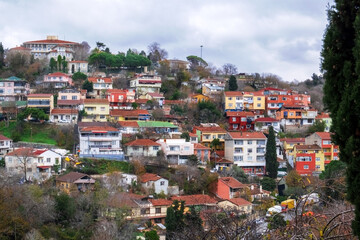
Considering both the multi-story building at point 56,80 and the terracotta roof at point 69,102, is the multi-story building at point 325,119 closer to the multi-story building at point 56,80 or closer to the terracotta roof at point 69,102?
the terracotta roof at point 69,102

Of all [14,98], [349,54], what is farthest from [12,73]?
[349,54]

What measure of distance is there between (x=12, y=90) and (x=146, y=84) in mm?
11195

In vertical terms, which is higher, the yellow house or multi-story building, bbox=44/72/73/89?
multi-story building, bbox=44/72/73/89

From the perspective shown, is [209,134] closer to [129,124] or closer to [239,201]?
[129,124]

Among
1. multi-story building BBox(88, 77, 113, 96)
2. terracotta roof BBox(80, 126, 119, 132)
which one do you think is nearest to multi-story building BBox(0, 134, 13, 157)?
terracotta roof BBox(80, 126, 119, 132)

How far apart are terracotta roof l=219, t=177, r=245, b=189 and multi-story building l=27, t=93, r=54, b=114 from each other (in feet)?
49.7

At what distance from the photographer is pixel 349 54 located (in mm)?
6242

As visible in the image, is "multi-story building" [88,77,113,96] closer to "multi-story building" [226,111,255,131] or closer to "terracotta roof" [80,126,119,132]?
"terracotta roof" [80,126,119,132]

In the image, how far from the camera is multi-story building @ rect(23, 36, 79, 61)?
52.9 metres

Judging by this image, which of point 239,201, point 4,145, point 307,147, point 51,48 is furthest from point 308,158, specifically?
point 51,48

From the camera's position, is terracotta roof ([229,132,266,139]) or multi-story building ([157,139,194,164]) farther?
terracotta roof ([229,132,266,139])

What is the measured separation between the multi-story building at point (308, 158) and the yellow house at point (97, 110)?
13.9 metres

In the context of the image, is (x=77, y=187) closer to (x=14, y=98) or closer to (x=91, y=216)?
A: (x=91, y=216)

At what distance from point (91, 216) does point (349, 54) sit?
18046 millimetres
